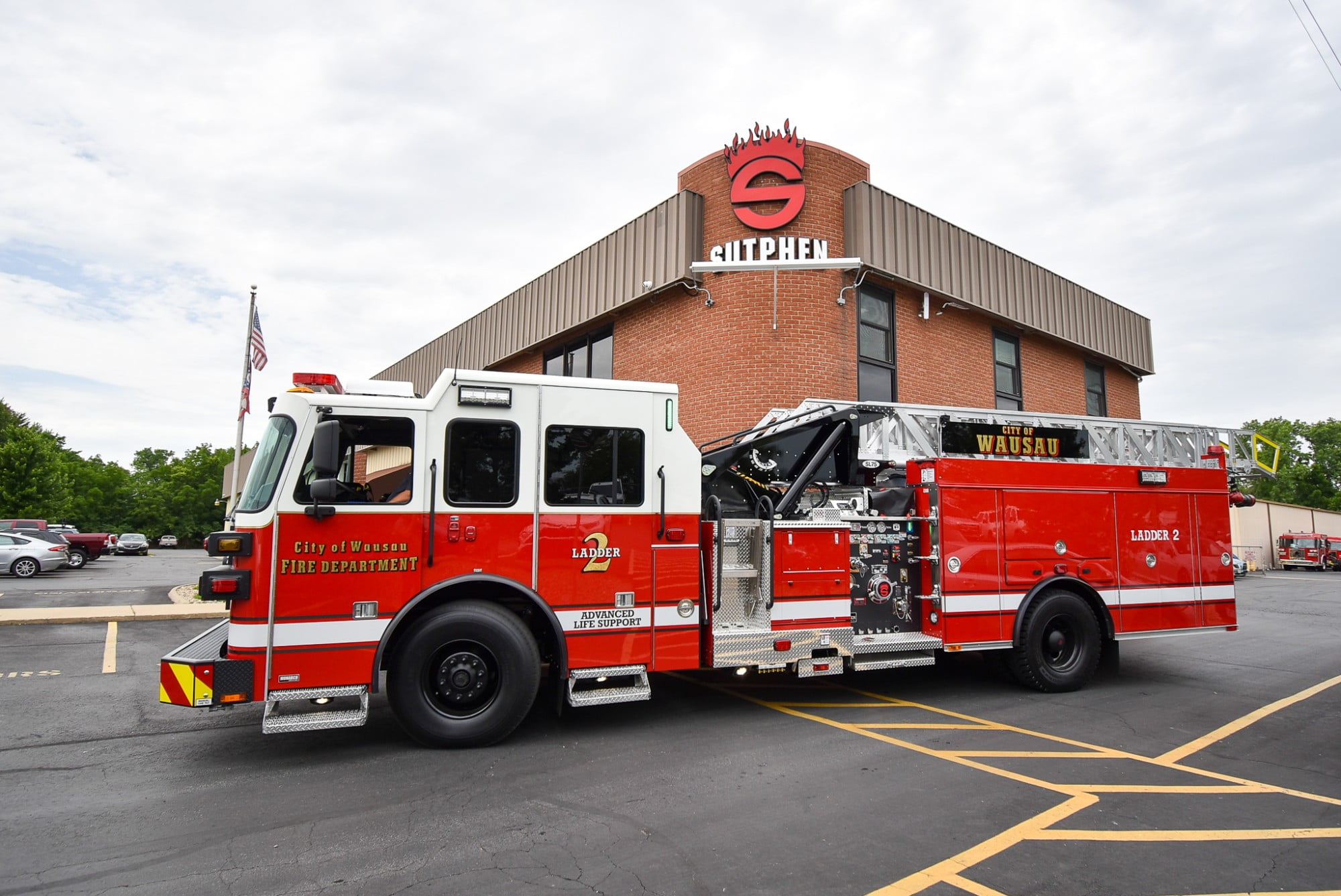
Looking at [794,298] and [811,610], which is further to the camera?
[794,298]

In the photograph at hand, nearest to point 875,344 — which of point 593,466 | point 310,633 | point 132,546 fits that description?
point 593,466

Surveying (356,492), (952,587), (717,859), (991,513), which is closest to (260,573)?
(356,492)

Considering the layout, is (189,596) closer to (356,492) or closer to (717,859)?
(356,492)

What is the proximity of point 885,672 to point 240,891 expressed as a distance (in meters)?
7.47

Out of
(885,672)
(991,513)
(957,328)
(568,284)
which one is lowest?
(885,672)

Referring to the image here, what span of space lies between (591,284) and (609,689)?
1028 centimetres

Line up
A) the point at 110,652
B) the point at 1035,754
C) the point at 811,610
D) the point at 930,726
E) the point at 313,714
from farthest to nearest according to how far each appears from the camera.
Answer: the point at 110,652, the point at 811,610, the point at 930,726, the point at 1035,754, the point at 313,714

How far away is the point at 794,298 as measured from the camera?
1192cm

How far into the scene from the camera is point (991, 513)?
7.84 m

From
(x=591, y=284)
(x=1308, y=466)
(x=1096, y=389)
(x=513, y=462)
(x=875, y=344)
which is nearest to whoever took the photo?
(x=513, y=462)

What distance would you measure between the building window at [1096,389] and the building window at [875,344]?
26.2 ft

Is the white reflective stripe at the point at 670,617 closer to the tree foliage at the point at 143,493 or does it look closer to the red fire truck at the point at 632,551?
the red fire truck at the point at 632,551

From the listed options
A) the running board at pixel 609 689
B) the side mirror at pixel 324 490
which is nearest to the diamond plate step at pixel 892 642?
the running board at pixel 609 689

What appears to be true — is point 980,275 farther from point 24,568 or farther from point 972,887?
point 24,568
